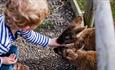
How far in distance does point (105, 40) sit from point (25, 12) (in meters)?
1.08

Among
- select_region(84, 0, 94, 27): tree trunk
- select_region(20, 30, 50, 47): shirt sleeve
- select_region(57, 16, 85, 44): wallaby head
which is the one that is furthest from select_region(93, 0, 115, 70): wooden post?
select_region(84, 0, 94, 27): tree trunk

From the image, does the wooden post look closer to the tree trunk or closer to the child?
the child

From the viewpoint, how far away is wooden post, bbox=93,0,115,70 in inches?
46.5

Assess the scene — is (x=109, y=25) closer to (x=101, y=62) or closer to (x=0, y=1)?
(x=101, y=62)

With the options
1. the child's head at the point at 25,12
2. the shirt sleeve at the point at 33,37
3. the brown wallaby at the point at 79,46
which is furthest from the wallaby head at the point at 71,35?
the child's head at the point at 25,12

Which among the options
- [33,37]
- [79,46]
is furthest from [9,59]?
[79,46]

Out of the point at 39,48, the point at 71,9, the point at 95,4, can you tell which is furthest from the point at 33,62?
the point at 95,4

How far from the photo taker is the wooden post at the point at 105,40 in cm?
118

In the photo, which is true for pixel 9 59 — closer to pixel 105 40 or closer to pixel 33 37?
pixel 33 37

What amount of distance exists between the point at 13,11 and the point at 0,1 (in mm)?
1875

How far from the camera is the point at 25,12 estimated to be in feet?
7.25

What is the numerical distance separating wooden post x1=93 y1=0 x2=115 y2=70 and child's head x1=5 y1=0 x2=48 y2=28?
3.09 ft

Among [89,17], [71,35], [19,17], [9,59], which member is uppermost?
[19,17]

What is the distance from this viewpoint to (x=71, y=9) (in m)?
4.05
